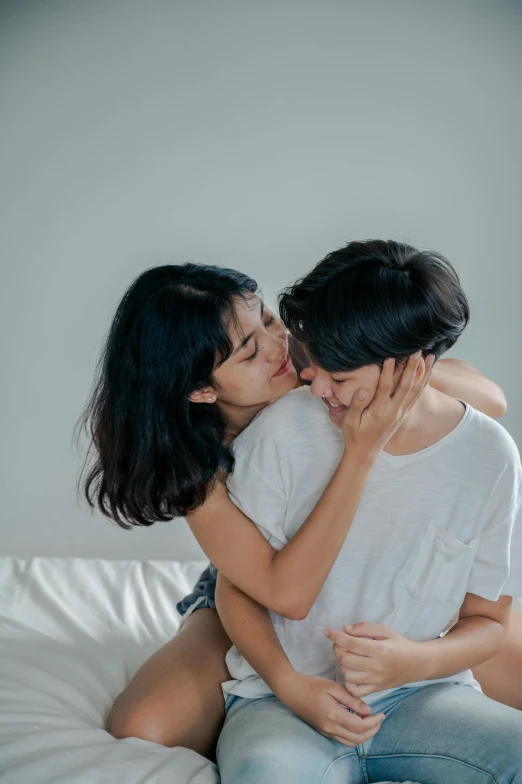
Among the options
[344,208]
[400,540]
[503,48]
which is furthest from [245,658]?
[503,48]

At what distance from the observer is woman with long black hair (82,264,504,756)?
1427 millimetres

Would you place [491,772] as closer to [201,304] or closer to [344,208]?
[201,304]

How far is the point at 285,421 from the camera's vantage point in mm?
1436

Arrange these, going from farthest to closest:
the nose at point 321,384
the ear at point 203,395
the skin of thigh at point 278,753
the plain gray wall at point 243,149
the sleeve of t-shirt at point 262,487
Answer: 1. the plain gray wall at point 243,149
2. the ear at point 203,395
3. the sleeve of t-shirt at point 262,487
4. the nose at point 321,384
5. the skin of thigh at point 278,753

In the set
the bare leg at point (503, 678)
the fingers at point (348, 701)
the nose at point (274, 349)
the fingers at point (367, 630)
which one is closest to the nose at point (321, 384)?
the nose at point (274, 349)

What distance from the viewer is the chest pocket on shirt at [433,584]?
1.36m

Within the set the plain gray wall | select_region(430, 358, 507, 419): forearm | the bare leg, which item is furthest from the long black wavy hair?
the plain gray wall

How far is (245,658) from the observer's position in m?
1.43

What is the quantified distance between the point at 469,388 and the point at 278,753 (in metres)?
0.85

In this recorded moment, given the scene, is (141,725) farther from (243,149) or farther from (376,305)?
(243,149)

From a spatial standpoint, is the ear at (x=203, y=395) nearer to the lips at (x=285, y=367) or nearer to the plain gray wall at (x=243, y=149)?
the lips at (x=285, y=367)

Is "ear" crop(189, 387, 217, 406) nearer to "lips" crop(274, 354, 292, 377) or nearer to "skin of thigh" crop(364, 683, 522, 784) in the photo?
"lips" crop(274, 354, 292, 377)

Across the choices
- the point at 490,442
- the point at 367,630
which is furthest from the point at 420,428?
the point at 367,630

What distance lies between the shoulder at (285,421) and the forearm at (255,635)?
277 millimetres
